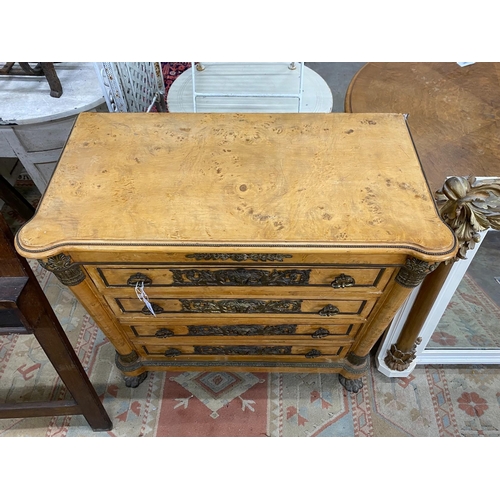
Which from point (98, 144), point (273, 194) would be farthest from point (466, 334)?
point (98, 144)

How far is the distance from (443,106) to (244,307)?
4.35 ft

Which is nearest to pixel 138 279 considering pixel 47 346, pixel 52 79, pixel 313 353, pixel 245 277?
pixel 245 277

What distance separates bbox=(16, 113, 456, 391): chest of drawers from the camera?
1059 millimetres

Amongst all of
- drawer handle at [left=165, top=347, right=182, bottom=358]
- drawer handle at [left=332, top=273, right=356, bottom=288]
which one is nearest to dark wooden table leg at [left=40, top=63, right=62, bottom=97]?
drawer handle at [left=165, top=347, right=182, bottom=358]

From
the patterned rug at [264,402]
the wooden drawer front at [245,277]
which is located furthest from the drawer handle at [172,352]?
the wooden drawer front at [245,277]

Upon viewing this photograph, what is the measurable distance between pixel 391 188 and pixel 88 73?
5.35 ft

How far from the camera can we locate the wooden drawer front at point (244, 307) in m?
1.35

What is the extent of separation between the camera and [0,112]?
1.77m

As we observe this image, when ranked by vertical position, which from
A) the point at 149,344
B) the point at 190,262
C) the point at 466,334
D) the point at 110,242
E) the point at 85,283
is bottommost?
the point at 466,334

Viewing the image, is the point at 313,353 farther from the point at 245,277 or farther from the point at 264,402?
the point at 245,277

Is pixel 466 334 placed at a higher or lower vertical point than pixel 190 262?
lower

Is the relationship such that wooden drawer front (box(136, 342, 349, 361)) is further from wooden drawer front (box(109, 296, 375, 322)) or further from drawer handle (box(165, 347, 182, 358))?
wooden drawer front (box(109, 296, 375, 322))

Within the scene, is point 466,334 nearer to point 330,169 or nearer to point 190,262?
point 330,169

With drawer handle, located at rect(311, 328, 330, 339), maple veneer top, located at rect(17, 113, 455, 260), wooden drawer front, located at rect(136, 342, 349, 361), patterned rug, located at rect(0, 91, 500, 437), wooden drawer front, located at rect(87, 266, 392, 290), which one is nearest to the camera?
maple veneer top, located at rect(17, 113, 455, 260)
